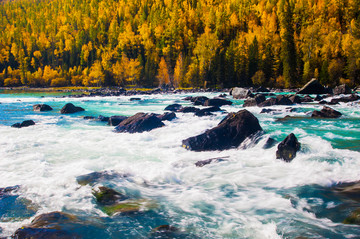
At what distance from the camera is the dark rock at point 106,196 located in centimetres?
543

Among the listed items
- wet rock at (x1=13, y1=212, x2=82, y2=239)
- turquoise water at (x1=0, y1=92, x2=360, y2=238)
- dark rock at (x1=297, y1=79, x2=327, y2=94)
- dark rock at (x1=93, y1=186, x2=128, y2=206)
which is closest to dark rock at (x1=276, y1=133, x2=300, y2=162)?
turquoise water at (x1=0, y1=92, x2=360, y2=238)

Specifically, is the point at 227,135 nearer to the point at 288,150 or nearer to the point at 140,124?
the point at 288,150

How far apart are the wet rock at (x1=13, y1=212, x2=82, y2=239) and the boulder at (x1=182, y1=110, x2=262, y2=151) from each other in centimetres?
585

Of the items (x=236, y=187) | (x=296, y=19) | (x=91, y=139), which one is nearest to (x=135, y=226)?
(x=236, y=187)

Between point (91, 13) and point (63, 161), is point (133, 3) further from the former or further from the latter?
point (63, 161)

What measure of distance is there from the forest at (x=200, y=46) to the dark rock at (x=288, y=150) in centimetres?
4677

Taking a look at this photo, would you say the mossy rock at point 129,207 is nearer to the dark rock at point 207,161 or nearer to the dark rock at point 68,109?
the dark rock at point 207,161

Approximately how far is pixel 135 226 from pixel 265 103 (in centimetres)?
2190

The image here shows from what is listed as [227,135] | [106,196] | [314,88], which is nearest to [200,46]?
[314,88]

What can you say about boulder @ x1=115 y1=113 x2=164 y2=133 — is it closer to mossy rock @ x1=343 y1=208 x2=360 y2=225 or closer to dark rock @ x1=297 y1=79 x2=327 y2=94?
mossy rock @ x1=343 y1=208 x2=360 y2=225

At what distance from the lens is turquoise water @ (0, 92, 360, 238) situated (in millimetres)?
4500

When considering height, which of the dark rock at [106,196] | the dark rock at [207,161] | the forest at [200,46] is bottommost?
the dark rock at [106,196]

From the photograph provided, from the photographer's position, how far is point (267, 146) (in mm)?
9164

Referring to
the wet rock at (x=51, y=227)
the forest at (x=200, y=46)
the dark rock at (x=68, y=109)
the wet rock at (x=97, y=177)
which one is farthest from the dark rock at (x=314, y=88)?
the wet rock at (x=51, y=227)
